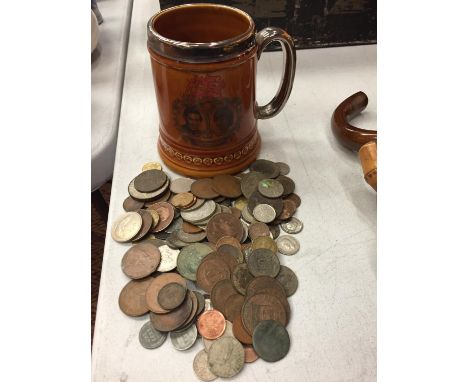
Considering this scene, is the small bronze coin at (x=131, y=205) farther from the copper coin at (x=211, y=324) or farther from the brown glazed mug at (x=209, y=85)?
the copper coin at (x=211, y=324)

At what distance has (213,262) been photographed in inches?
19.6

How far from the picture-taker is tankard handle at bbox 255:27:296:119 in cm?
56

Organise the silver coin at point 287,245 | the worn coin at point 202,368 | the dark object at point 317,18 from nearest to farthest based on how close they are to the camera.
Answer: the worn coin at point 202,368 < the silver coin at point 287,245 < the dark object at point 317,18

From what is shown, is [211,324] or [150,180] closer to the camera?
[211,324]

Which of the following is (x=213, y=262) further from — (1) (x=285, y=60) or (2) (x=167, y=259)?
(1) (x=285, y=60)

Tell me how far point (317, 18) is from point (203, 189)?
1.71 ft

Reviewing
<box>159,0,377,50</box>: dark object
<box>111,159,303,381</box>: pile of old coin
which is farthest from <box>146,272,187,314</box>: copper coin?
<box>159,0,377,50</box>: dark object

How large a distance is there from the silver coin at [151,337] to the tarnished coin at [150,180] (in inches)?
8.2

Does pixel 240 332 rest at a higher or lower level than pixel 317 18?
lower

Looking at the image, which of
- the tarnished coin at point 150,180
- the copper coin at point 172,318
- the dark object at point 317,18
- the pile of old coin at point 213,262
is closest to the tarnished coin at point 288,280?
the pile of old coin at point 213,262

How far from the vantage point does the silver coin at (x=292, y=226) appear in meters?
0.56

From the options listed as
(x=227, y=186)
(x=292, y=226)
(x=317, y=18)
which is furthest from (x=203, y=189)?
(x=317, y=18)

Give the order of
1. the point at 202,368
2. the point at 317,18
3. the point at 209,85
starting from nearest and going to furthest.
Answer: the point at 202,368
the point at 209,85
the point at 317,18

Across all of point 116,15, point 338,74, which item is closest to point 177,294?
point 338,74
